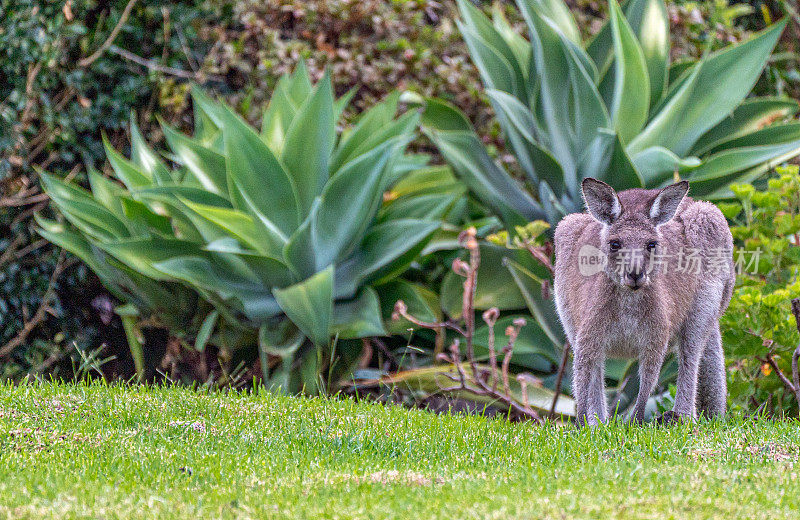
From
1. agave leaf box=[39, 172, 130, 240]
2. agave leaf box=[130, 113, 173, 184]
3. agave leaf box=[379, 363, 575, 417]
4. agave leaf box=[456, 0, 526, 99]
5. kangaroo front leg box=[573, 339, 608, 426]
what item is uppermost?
agave leaf box=[456, 0, 526, 99]

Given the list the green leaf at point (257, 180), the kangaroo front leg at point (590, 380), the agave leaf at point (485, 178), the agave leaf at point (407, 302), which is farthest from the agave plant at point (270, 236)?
the kangaroo front leg at point (590, 380)

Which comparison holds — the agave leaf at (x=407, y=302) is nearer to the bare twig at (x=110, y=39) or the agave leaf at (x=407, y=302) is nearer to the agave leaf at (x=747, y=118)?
the agave leaf at (x=747, y=118)

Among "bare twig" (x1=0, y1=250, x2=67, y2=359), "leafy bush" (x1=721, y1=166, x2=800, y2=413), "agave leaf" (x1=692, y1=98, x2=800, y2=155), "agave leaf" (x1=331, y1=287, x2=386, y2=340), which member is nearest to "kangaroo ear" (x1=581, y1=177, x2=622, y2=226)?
"leafy bush" (x1=721, y1=166, x2=800, y2=413)

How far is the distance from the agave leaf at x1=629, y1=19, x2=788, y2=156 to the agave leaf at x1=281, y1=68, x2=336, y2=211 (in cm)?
218

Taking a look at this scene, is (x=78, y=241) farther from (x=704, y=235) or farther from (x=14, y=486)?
(x=704, y=235)

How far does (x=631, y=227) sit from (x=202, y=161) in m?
3.93

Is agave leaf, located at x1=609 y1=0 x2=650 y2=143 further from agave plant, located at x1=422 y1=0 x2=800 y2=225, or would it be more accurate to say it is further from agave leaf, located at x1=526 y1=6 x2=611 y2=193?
agave leaf, located at x1=526 y1=6 x2=611 y2=193

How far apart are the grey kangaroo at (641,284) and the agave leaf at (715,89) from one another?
7.78 ft

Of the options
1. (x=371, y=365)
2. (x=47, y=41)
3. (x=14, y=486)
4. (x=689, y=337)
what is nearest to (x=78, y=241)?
(x=47, y=41)

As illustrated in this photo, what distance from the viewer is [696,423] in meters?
4.25

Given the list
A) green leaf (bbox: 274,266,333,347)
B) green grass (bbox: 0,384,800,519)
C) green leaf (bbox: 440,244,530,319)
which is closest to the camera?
green grass (bbox: 0,384,800,519)

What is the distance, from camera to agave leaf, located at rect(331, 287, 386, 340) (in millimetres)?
6211

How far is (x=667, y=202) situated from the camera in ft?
12.1

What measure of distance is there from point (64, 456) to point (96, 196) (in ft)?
12.3
